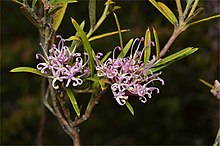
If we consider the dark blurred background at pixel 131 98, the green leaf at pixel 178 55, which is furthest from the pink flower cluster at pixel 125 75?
the dark blurred background at pixel 131 98

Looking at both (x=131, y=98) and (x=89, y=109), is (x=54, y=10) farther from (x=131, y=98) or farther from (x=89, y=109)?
(x=131, y=98)

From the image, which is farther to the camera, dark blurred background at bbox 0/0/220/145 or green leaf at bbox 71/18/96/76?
dark blurred background at bbox 0/0/220/145

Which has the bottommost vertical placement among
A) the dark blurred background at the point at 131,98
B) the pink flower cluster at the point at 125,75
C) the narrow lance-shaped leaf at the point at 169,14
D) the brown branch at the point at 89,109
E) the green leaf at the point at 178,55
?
the dark blurred background at the point at 131,98

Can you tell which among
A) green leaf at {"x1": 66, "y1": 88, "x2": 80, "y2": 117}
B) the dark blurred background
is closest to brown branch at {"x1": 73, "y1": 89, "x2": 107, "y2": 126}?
green leaf at {"x1": 66, "y1": 88, "x2": 80, "y2": 117}

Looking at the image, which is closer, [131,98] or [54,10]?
[54,10]

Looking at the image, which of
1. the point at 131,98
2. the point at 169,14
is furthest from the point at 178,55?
the point at 131,98

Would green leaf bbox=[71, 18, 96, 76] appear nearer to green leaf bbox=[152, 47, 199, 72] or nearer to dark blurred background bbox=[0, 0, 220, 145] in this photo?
green leaf bbox=[152, 47, 199, 72]

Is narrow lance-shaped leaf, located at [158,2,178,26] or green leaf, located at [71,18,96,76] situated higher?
narrow lance-shaped leaf, located at [158,2,178,26]

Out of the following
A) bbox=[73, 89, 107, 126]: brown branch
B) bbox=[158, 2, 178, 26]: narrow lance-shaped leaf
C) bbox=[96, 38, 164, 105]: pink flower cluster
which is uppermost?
bbox=[158, 2, 178, 26]: narrow lance-shaped leaf

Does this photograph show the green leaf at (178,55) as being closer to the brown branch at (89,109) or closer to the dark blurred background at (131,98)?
the brown branch at (89,109)
